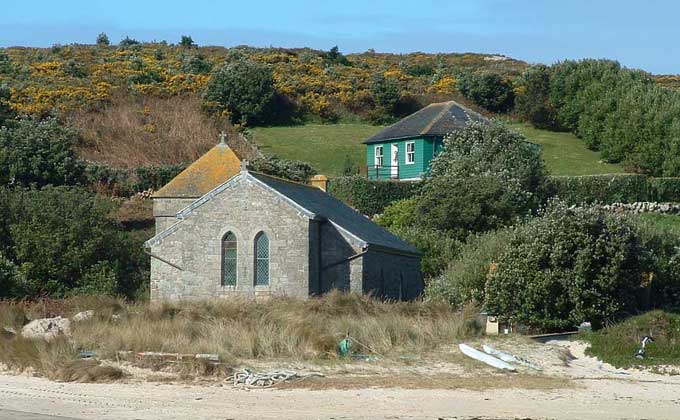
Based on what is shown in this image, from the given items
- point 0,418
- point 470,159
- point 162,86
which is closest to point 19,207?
point 470,159

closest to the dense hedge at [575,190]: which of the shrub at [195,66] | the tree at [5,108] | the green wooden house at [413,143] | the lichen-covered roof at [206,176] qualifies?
the green wooden house at [413,143]

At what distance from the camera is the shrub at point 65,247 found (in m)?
41.2

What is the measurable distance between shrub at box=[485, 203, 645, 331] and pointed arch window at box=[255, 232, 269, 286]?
24.0ft

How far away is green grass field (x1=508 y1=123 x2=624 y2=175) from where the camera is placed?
6568cm

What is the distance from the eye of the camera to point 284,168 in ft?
189

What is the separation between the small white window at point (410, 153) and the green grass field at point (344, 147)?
3.21 m

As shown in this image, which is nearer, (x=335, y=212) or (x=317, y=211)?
(x=317, y=211)

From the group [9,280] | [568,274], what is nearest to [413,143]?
[9,280]

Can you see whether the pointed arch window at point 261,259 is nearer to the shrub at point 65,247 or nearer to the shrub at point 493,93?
the shrub at point 65,247

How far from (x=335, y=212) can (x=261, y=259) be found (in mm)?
4415

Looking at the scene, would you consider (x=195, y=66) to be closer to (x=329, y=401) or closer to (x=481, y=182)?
(x=481, y=182)

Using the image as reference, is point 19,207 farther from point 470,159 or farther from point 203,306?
point 470,159

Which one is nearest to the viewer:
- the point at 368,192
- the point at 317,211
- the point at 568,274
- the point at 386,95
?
the point at 568,274

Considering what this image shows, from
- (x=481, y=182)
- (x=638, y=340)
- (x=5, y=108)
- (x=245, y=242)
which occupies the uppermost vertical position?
(x=5, y=108)
